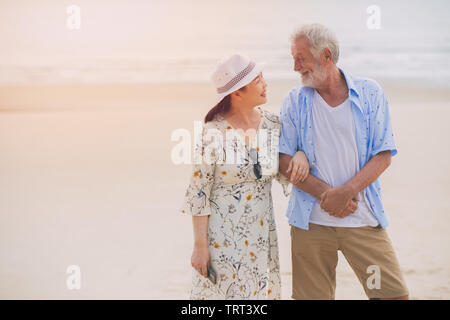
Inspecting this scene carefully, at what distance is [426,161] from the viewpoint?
8070mm

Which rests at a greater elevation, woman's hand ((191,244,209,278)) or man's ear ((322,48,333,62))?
man's ear ((322,48,333,62))

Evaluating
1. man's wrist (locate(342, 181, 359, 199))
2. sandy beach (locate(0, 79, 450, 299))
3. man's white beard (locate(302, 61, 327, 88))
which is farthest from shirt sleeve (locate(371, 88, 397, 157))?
sandy beach (locate(0, 79, 450, 299))

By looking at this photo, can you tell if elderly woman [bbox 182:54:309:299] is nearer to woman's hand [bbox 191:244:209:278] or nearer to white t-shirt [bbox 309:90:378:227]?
woman's hand [bbox 191:244:209:278]

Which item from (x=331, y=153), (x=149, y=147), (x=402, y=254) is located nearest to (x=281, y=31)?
(x=149, y=147)

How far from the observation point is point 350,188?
7.82 ft

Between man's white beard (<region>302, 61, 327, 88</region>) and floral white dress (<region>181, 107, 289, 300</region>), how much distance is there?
0.98 feet

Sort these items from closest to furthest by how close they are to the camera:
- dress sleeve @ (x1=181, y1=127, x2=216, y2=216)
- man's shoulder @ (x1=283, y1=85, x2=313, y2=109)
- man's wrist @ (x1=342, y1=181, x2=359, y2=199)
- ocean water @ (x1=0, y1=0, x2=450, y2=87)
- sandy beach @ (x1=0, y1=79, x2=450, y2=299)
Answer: dress sleeve @ (x1=181, y1=127, x2=216, y2=216), man's wrist @ (x1=342, y1=181, x2=359, y2=199), man's shoulder @ (x1=283, y1=85, x2=313, y2=109), sandy beach @ (x1=0, y1=79, x2=450, y2=299), ocean water @ (x1=0, y1=0, x2=450, y2=87)

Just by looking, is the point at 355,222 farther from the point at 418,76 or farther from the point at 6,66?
the point at 6,66

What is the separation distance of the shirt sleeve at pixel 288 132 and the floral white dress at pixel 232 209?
0.32ft

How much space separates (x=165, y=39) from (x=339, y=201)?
13.1 metres

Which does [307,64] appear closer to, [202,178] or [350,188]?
[350,188]

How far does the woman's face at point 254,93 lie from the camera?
2.32 meters

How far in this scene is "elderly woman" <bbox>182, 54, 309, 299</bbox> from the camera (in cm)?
230

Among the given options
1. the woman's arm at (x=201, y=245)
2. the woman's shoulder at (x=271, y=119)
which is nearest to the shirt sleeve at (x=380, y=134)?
the woman's shoulder at (x=271, y=119)
